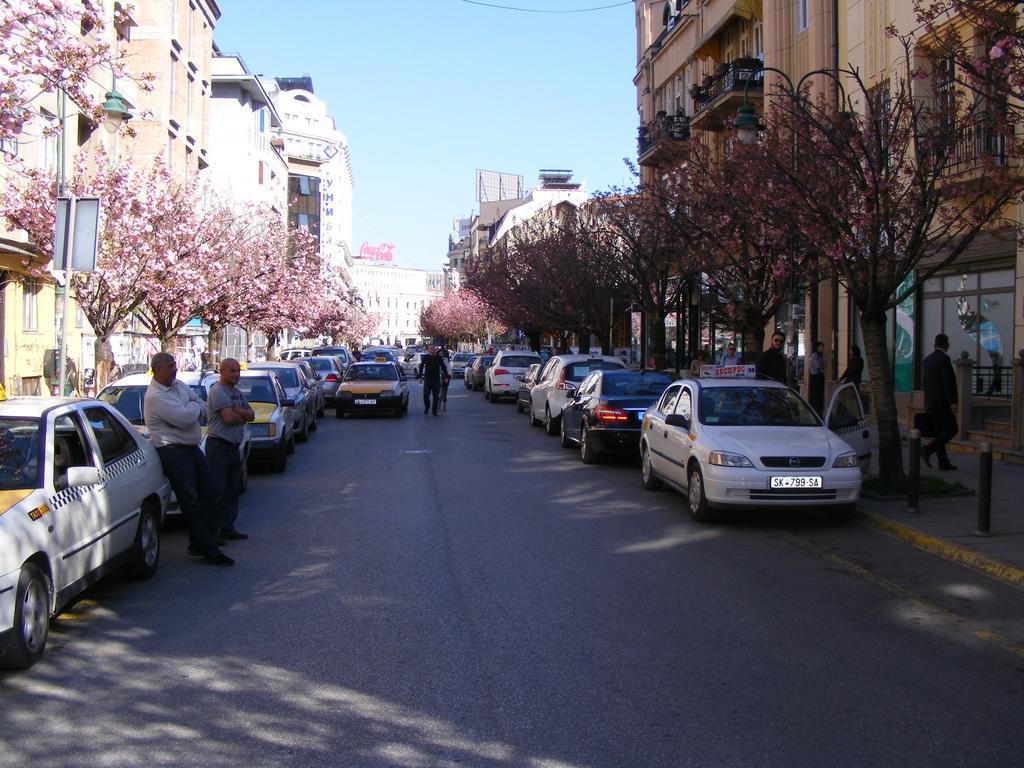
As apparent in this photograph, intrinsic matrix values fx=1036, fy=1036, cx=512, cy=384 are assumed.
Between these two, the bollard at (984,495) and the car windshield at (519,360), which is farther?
the car windshield at (519,360)

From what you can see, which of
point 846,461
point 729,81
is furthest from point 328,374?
point 846,461

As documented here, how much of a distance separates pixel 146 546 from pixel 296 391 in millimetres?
12639

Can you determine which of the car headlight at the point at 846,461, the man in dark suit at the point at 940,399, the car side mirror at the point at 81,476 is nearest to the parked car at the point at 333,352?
the man in dark suit at the point at 940,399

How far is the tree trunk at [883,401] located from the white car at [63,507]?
8.29 m

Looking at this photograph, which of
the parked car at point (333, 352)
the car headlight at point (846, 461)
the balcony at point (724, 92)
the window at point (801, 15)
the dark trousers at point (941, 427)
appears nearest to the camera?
the car headlight at point (846, 461)

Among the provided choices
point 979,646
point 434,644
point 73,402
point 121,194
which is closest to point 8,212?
point 121,194

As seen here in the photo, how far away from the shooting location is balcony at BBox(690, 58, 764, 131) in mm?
29403

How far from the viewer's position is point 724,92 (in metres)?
30.2

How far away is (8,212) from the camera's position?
20234 mm

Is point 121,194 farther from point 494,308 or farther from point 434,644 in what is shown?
point 494,308

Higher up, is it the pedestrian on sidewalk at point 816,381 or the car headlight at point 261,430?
the pedestrian on sidewalk at point 816,381

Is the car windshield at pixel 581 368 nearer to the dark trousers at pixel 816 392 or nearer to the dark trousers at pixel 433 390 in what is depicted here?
the dark trousers at pixel 816 392

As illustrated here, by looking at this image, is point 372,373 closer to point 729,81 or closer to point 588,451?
point 588,451

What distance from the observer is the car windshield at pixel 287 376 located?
2141 cm
